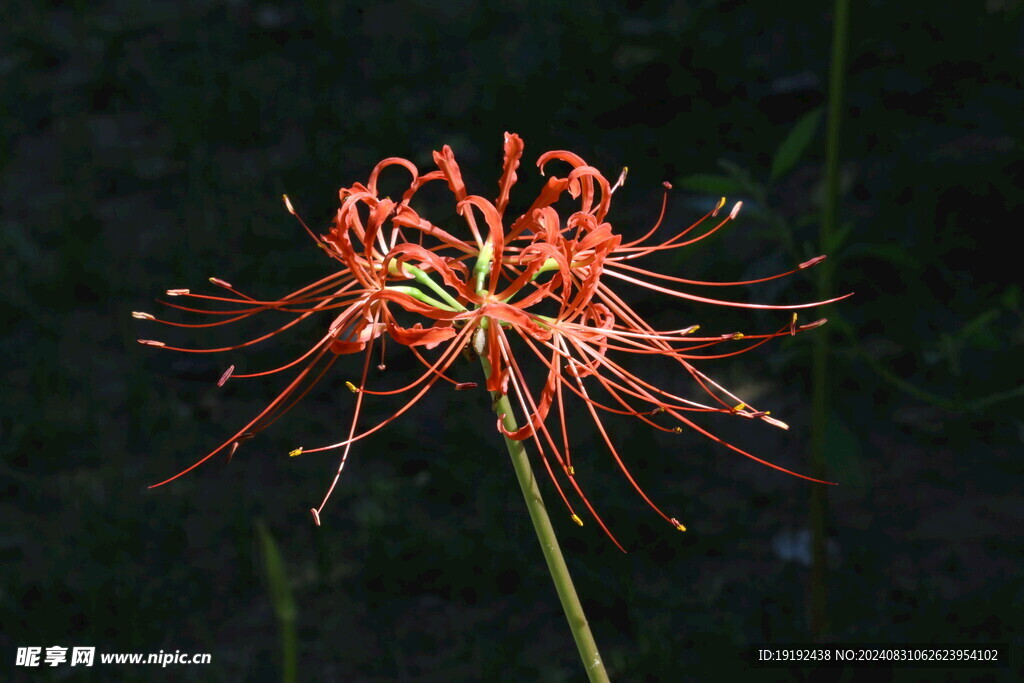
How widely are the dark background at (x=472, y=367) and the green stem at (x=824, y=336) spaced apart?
0.04 meters

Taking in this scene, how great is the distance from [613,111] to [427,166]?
52 cm

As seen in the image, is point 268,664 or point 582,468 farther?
point 582,468

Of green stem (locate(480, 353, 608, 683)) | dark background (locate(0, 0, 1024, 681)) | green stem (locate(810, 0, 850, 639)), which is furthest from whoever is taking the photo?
dark background (locate(0, 0, 1024, 681))

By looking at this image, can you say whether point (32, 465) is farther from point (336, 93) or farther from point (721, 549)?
point (721, 549)

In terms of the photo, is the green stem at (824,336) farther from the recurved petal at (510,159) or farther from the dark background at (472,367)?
the recurved petal at (510,159)

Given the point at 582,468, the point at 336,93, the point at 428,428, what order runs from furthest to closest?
1. the point at 336,93
2. the point at 428,428
3. the point at 582,468

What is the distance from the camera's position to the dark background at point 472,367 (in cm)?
→ 190

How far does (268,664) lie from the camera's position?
78.7 inches

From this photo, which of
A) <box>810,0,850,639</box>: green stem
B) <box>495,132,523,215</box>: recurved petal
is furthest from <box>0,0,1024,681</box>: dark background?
<box>495,132,523,215</box>: recurved petal

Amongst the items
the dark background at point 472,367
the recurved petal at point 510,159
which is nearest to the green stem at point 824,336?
the dark background at point 472,367

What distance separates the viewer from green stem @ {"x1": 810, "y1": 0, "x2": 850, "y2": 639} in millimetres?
1466

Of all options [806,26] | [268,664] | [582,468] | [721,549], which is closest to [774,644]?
[721,549]

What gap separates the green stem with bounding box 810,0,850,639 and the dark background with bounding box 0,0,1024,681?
0.04 metres

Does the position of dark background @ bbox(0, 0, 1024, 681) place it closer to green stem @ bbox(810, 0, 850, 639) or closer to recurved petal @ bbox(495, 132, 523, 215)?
green stem @ bbox(810, 0, 850, 639)
